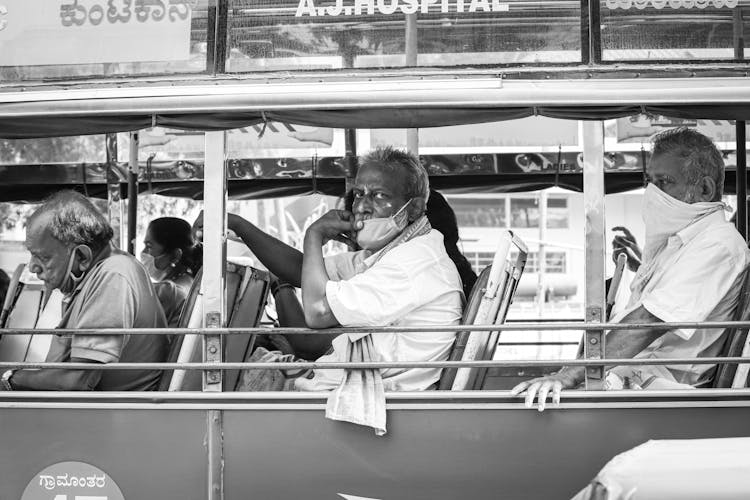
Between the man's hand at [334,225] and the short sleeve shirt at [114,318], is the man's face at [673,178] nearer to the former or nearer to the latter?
the man's hand at [334,225]

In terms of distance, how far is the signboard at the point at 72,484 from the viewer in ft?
11.7

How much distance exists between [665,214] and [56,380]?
2.60 m

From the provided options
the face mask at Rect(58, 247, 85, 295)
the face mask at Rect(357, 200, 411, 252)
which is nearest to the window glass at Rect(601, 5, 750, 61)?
the face mask at Rect(357, 200, 411, 252)

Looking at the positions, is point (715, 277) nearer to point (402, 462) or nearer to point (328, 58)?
point (402, 462)

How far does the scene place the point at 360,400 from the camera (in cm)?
347

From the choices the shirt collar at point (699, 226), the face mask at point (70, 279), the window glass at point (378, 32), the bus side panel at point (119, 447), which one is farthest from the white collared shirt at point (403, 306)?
the face mask at point (70, 279)

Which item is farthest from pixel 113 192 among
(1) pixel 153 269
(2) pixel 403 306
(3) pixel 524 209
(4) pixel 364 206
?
(3) pixel 524 209

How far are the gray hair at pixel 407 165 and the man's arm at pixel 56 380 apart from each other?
144 cm

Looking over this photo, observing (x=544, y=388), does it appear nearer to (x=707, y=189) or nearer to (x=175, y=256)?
(x=707, y=189)

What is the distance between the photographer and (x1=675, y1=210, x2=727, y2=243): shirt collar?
377 centimetres

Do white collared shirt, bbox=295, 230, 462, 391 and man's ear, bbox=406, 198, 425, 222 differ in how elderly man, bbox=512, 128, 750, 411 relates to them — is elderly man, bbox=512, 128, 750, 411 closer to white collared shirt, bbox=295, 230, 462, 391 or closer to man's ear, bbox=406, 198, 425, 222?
white collared shirt, bbox=295, 230, 462, 391

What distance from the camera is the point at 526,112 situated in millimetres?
3428

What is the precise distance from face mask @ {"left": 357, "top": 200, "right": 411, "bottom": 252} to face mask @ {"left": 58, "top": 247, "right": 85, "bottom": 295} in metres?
1.22

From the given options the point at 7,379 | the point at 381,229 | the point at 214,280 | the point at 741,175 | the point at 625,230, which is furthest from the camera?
the point at 625,230
